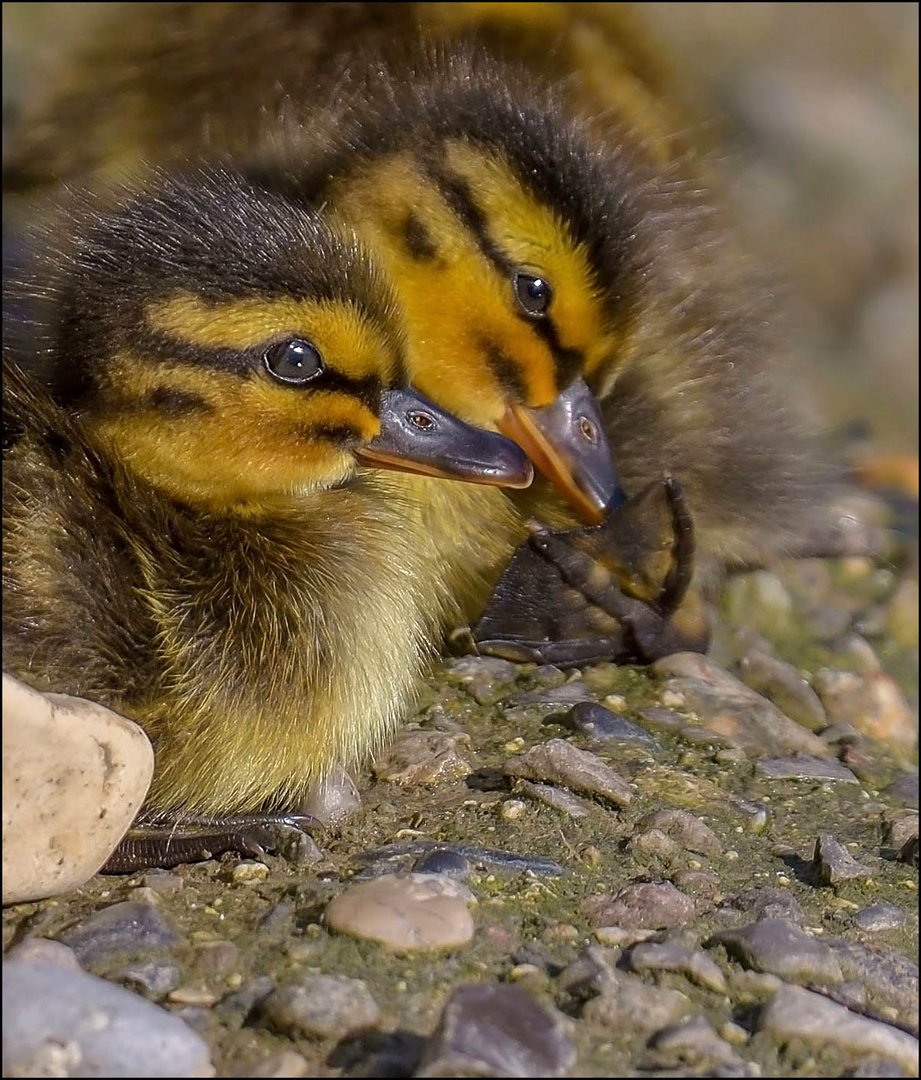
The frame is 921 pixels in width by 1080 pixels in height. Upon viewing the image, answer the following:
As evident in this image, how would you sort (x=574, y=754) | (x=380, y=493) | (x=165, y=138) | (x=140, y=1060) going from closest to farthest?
1. (x=140, y=1060)
2. (x=574, y=754)
3. (x=380, y=493)
4. (x=165, y=138)

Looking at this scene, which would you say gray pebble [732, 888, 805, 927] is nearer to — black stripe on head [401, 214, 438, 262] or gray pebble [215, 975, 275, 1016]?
gray pebble [215, 975, 275, 1016]

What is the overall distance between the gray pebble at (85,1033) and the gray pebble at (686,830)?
0.76 meters

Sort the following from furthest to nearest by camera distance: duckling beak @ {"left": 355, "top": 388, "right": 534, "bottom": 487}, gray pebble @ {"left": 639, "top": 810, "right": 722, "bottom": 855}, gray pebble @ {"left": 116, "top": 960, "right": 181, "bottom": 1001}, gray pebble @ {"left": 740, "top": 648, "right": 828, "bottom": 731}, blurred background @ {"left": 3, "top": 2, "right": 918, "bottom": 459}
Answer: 1. blurred background @ {"left": 3, "top": 2, "right": 918, "bottom": 459}
2. gray pebble @ {"left": 740, "top": 648, "right": 828, "bottom": 731}
3. duckling beak @ {"left": 355, "top": 388, "right": 534, "bottom": 487}
4. gray pebble @ {"left": 639, "top": 810, "right": 722, "bottom": 855}
5. gray pebble @ {"left": 116, "top": 960, "right": 181, "bottom": 1001}

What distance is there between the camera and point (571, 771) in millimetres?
2090

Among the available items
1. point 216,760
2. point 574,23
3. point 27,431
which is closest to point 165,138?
point 574,23

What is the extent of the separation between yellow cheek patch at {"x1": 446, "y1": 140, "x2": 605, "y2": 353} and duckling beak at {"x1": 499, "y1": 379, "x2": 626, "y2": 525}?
Result: 15 centimetres

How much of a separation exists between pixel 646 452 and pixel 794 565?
0.62m

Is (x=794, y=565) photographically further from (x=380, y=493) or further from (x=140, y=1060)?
(x=140, y=1060)

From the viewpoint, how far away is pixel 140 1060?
4.40 feet

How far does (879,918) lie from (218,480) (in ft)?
3.30

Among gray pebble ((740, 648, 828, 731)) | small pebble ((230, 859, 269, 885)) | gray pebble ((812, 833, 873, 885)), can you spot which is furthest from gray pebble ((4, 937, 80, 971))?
gray pebble ((740, 648, 828, 731))

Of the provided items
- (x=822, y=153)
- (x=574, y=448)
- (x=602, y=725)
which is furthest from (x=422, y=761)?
(x=822, y=153)

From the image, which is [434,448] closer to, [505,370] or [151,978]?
[505,370]

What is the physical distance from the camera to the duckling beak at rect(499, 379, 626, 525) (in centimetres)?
258
